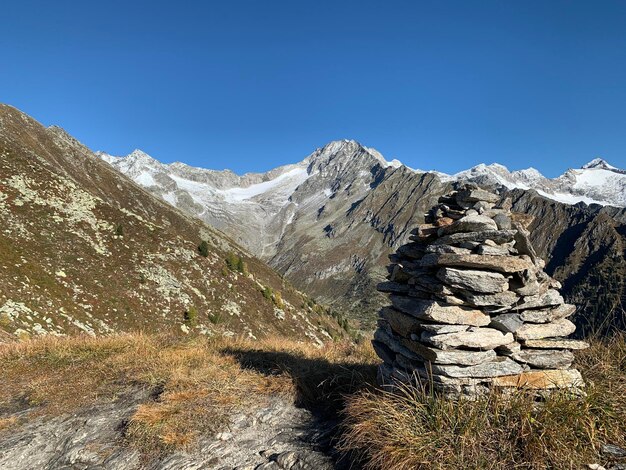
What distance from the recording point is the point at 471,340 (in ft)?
20.9

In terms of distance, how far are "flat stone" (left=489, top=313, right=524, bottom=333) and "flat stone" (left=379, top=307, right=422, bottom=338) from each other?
1.34 meters

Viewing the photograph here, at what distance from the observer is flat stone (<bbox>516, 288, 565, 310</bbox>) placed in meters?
6.84

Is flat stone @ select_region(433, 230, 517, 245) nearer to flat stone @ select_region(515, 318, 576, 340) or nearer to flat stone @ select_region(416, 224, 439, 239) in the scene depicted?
flat stone @ select_region(416, 224, 439, 239)

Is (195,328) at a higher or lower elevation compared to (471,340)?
lower

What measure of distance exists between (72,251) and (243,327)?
1837cm

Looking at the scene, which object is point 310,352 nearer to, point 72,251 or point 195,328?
point 195,328

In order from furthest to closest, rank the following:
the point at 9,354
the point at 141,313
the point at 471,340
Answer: the point at 141,313
the point at 9,354
the point at 471,340

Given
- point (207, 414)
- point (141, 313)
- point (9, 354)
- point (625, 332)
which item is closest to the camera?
point (207, 414)

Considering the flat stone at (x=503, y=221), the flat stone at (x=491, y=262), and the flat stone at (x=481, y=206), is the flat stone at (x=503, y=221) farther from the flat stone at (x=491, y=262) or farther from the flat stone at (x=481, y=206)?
the flat stone at (x=491, y=262)

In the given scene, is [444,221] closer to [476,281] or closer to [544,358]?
[476,281]

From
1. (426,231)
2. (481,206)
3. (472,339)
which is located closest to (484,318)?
(472,339)

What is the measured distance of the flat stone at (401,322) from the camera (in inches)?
284

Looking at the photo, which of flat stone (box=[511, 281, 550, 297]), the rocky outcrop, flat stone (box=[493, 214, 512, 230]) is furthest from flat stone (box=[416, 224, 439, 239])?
the rocky outcrop

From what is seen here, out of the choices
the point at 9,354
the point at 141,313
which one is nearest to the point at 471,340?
the point at 9,354
